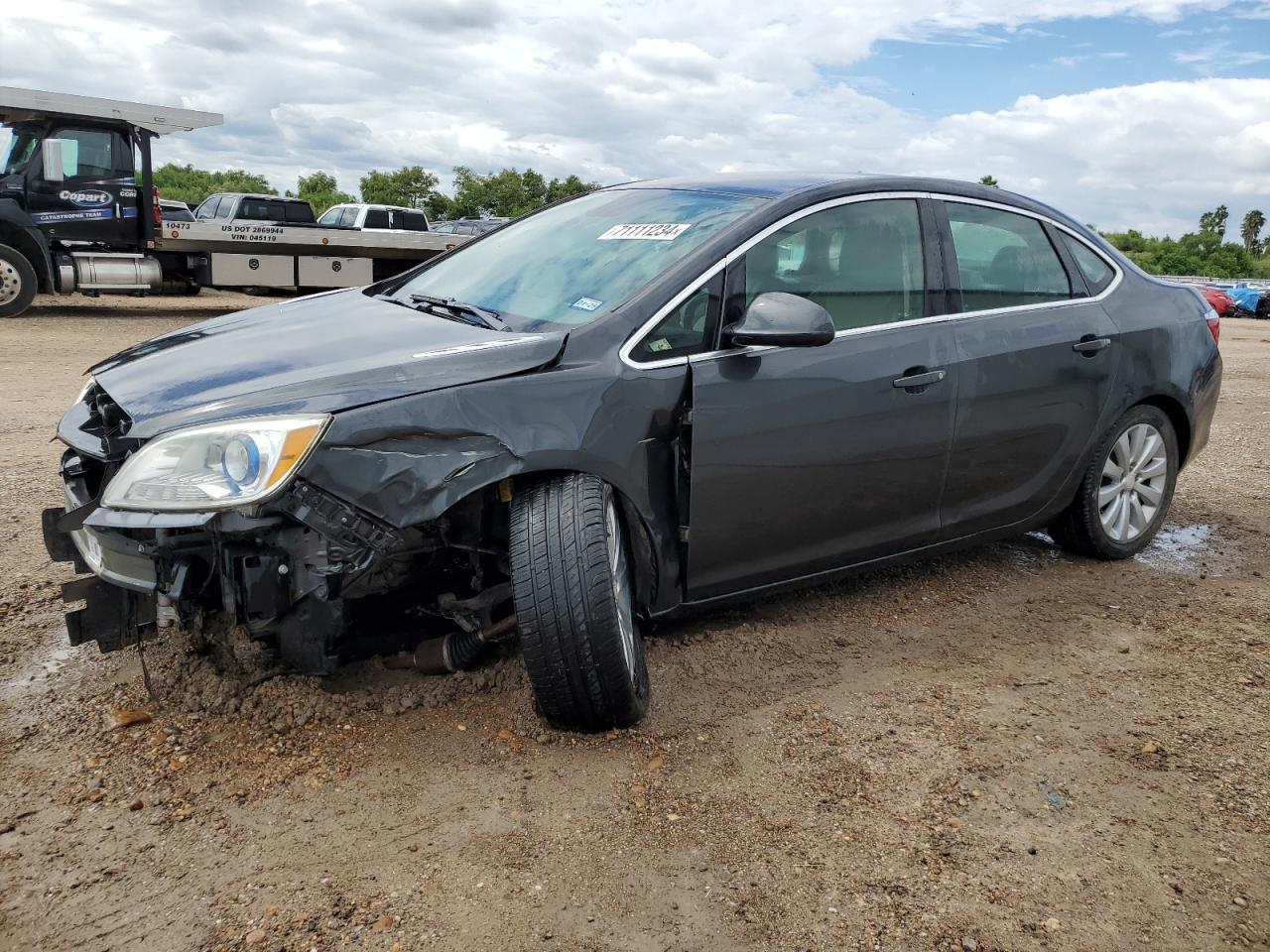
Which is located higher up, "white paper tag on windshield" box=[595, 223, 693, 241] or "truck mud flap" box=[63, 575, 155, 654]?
"white paper tag on windshield" box=[595, 223, 693, 241]

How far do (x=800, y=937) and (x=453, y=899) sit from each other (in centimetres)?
75

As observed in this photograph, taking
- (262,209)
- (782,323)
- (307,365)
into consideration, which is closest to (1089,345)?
(782,323)

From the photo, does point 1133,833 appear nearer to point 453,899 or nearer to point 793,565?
point 793,565

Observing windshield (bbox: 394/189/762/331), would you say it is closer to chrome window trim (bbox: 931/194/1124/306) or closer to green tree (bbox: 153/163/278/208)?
chrome window trim (bbox: 931/194/1124/306)

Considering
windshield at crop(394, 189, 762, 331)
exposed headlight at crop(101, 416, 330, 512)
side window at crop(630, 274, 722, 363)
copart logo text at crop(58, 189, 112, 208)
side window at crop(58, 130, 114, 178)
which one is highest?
side window at crop(58, 130, 114, 178)

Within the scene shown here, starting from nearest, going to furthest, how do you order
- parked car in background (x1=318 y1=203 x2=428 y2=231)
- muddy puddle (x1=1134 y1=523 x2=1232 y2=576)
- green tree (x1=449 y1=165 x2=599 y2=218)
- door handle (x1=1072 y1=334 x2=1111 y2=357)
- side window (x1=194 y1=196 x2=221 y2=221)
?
1. door handle (x1=1072 y1=334 x2=1111 y2=357)
2. muddy puddle (x1=1134 y1=523 x2=1232 y2=576)
3. side window (x1=194 y1=196 x2=221 y2=221)
4. parked car in background (x1=318 y1=203 x2=428 y2=231)
5. green tree (x1=449 y1=165 x2=599 y2=218)

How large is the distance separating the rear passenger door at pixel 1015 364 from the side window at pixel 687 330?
105 centimetres

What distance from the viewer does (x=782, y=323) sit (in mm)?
3225

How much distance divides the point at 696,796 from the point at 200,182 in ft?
244

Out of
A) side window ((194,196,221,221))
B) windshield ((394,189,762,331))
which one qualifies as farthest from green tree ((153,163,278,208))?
windshield ((394,189,762,331))

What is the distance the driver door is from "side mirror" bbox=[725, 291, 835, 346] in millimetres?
129

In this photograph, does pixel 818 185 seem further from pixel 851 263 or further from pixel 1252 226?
pixel 1252 226

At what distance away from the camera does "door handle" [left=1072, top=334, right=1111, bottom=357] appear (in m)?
4.27

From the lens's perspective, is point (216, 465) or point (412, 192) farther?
point (412, 192)
